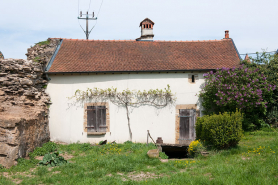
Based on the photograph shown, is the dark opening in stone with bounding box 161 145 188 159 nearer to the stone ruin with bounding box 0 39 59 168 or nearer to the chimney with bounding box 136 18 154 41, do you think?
the stone ruin with bounding box 0 39 59 168

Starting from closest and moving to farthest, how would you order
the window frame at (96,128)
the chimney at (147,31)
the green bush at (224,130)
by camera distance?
the green bush at (224,130), the window frame at (96,128), the chimney at (147,31)

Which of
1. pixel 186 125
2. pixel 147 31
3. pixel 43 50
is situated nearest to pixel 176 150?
pixel 186 125

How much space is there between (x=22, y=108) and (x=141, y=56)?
688 centimetres

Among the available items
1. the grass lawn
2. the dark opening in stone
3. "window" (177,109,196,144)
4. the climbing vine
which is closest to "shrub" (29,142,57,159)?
the grass lawn

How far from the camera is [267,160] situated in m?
6.90

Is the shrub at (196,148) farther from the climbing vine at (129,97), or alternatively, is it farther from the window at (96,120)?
the window at (96,120)

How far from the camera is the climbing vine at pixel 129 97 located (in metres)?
11.7

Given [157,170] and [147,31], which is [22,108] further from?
[147,31]

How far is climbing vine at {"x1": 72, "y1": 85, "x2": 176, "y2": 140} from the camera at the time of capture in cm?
1168

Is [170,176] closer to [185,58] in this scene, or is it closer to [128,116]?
[128,116]

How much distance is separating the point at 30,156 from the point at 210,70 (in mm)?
9503

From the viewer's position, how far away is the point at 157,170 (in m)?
7.31

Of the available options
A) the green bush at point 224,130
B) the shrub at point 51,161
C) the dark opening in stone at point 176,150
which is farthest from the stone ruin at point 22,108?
the green bush at point 224,130

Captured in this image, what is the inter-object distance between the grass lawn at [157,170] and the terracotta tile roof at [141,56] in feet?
15.4
